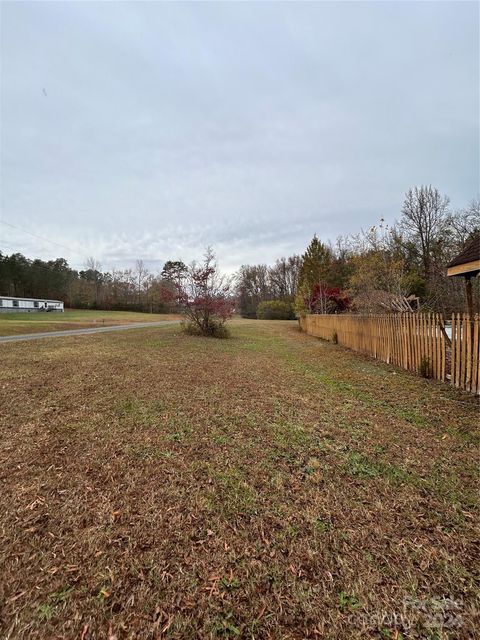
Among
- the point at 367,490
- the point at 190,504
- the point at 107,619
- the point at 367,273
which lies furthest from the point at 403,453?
the point at 367,273

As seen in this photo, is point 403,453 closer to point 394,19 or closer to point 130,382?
point 130,382

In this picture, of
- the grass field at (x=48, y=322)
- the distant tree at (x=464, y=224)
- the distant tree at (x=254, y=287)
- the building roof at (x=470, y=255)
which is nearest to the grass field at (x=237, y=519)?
the building roof at (x=470, y=255)

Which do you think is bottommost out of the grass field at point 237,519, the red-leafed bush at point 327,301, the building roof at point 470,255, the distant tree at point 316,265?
the grass field at point 237,519

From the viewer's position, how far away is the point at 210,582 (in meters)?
1.56

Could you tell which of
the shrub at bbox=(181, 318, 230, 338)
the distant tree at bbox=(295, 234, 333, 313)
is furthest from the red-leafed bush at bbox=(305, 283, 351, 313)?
the shrub at bbox=(181, 318, 230, 338)

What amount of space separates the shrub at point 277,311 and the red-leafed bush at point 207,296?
86.2 feet

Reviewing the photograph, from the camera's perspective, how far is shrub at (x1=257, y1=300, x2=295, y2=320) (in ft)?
127

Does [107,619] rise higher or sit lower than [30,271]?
lower

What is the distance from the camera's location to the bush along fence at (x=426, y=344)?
14.8 feet

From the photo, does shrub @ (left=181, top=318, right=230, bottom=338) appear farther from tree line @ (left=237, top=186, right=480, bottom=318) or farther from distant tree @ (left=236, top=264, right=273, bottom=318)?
distant tree @ (left=236, top=264, right=273, bottom=318)

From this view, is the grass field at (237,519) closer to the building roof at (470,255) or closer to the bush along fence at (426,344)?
the bush along fence at (426,344)

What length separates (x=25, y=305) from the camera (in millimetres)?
42156

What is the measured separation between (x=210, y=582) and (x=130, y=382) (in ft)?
14.0

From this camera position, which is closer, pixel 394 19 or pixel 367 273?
pixel 394 19
